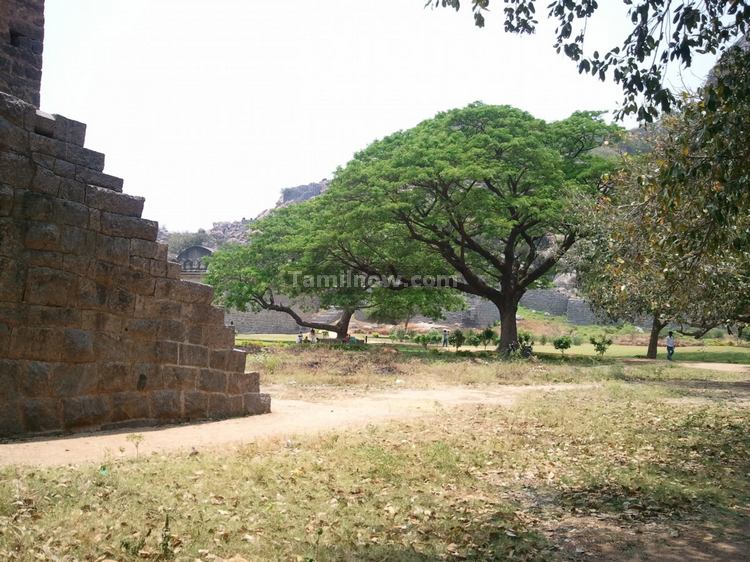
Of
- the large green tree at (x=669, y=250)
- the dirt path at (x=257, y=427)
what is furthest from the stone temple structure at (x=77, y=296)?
the large green tree at (x=669, y=250)

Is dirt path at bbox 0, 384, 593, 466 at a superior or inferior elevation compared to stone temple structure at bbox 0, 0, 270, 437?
inferior

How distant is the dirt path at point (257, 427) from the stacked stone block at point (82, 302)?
0.37m

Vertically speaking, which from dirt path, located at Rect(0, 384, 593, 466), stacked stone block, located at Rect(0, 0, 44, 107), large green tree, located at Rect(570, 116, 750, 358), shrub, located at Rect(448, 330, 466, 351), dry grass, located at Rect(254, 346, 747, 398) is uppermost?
stacked stone block, located at Rect(0, 0, 44, 107)

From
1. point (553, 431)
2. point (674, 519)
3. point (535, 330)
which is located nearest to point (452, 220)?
point (553, 431)

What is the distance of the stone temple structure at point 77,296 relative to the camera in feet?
21.0

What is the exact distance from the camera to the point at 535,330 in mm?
50438

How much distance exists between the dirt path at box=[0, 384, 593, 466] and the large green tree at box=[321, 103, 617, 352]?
34.9 ft

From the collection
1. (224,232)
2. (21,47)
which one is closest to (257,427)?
(21,47)

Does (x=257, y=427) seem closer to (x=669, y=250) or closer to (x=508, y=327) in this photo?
(x=669, y=250)

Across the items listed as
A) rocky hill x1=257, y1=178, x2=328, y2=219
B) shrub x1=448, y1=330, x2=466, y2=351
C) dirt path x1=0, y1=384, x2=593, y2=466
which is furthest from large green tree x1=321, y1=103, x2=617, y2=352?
rocky hill x1=257, y1=178, x2=328, y2=219

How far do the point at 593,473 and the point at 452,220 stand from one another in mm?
17395

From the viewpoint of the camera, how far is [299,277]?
28312 mm

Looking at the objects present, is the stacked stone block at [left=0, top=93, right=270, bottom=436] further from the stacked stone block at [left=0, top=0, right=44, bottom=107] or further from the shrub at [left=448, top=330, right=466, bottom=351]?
the shrub at [left=448, top=330, right=466, bottom=351]

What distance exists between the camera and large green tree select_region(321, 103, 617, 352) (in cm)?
2198
